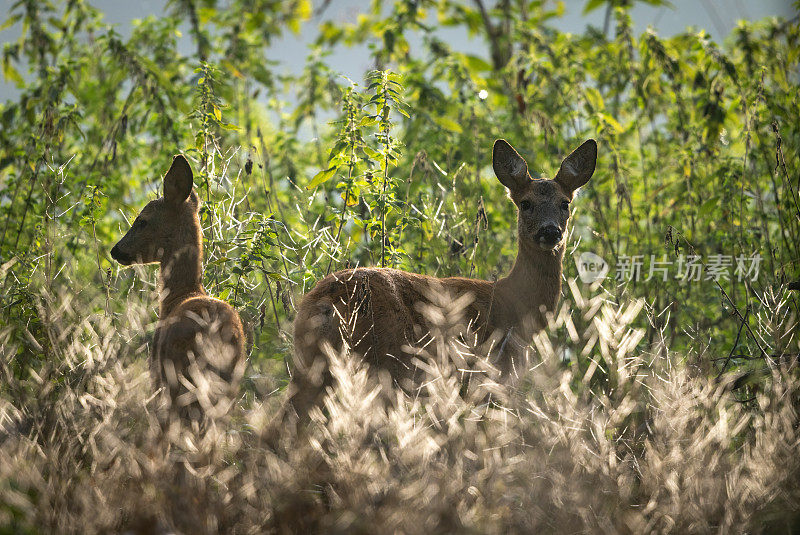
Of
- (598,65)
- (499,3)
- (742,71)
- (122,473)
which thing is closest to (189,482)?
(122,473)

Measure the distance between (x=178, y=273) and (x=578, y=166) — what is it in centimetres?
266

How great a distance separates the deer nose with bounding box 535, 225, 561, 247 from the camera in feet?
15.6

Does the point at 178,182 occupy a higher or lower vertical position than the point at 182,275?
higher

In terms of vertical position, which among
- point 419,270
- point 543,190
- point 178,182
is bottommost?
point 419,270

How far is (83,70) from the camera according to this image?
7.39 m

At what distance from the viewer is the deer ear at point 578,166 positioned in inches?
202

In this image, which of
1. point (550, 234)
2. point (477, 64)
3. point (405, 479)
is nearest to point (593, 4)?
point (477, 64)

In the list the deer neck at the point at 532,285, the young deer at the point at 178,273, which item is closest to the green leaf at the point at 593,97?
the deer neck at the point at 532,285

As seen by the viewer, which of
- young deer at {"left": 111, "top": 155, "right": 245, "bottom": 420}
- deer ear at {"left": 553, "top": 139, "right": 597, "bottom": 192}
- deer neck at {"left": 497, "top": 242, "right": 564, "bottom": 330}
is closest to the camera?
young deer at {"left": 111, "top": 155, "right": 245, "bottom": 420}

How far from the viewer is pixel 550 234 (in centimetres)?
474

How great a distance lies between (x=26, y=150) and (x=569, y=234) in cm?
422

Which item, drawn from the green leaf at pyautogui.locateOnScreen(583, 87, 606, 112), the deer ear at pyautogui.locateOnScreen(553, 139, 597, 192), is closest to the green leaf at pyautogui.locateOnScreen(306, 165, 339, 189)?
the deer ear at pyautogui.locateOnScreen(553, 139, 597, 192)

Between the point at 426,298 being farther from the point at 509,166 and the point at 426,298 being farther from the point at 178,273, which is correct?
the point at 509,166

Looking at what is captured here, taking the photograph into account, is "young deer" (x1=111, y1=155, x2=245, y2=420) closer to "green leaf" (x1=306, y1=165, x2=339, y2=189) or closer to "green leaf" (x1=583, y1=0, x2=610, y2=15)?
"green leaf" (x1=306, y1=165, x2=339, y2=189)
